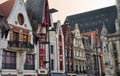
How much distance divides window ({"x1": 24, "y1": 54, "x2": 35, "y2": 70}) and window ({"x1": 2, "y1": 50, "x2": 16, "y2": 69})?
2.57m

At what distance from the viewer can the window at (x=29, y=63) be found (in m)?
37.7

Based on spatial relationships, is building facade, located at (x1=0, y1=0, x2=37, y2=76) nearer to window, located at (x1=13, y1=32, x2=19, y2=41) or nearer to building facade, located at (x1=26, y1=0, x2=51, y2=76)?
window, located at (x1=13, y1=32, x2=19, y2=41)

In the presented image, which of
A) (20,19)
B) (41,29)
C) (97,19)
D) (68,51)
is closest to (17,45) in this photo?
(20,19)

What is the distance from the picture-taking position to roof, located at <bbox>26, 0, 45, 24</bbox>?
4323cm

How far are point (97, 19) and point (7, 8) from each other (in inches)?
2440

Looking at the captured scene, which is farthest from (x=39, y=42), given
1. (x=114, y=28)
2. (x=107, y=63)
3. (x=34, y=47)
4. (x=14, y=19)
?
(x=114, y=28)

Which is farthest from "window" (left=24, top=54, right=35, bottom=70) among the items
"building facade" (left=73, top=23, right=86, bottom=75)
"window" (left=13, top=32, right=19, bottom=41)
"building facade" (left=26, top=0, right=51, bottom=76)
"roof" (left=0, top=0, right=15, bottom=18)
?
"building facade" (left=73, top=23, right=86, bottom=75)

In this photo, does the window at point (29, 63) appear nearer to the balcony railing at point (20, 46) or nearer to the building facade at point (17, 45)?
the building facade at point (17, 45)

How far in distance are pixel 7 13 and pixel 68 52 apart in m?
17.9

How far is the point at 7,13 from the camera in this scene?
36594mm

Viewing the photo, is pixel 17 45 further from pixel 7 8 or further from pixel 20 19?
pixel 7 8

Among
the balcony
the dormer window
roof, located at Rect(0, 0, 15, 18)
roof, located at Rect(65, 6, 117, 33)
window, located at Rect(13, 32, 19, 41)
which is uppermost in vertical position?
roof, located at Rect(65, 6, 117, 33)

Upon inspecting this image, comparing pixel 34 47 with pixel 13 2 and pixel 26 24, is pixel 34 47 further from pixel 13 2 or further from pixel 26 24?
pixel 13 2

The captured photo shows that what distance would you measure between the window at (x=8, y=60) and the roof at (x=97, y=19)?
189ft
